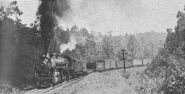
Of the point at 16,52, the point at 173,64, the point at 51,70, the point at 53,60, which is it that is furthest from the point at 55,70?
the point at 173,64

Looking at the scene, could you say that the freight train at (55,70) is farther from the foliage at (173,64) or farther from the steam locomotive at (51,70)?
the foliage at (173,64)

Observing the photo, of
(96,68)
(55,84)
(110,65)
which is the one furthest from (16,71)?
(110,65)

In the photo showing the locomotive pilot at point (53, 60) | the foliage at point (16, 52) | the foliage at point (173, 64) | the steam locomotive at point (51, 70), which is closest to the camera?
the foliage at point (173, 64)

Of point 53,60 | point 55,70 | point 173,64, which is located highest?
point 53,60

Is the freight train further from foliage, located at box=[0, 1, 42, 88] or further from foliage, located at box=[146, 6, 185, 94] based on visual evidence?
foliage, located at box=[146, 6, 185, 94]

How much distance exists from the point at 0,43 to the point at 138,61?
65.5 meters

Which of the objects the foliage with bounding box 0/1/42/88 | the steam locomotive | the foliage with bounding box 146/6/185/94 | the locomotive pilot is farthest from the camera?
the foliage with bounding box 0/1/42/88

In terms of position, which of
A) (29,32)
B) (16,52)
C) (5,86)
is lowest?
(5,86)

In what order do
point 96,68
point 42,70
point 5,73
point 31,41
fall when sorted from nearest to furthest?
point 42,70 → point 5,73 → point 31,41 → point 96,68

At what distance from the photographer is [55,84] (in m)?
27.3

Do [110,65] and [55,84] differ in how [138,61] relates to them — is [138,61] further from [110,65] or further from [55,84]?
[55,84]

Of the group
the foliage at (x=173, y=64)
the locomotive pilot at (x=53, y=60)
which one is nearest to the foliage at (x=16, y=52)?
the locomotive pilot at (x=53, y=60)

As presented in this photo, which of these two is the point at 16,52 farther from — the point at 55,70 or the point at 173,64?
the point at 173,64

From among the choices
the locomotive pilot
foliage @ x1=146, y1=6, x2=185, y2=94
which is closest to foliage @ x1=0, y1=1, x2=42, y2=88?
the locomotive pilot
